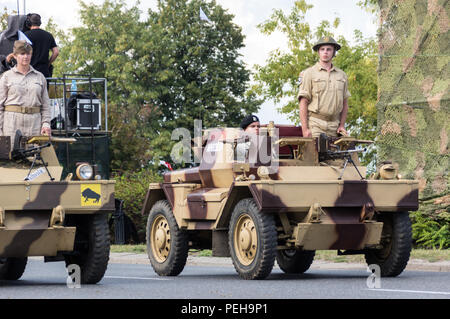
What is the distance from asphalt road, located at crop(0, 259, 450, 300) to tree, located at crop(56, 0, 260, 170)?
40.8 m

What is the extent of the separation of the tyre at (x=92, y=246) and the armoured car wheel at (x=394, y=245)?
3.65 metres

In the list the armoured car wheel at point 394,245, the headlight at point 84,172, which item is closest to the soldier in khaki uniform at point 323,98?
the armoured car wheel at point 394,245

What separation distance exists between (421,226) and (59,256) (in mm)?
10336

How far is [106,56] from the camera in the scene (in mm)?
62938

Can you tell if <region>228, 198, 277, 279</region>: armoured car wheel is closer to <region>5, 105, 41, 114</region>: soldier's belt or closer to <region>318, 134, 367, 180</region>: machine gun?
<region>318, 134, 367, 180</region>: machine gun

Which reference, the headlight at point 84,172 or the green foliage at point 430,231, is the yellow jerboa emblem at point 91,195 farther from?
the green foliage at point 430,231

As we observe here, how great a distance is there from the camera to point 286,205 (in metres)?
13.2

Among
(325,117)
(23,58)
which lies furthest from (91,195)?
(325,117)

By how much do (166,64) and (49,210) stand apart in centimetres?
4756

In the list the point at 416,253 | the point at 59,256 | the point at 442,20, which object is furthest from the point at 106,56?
the point at 59,256

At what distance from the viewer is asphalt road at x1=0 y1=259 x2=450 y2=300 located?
1138 cm

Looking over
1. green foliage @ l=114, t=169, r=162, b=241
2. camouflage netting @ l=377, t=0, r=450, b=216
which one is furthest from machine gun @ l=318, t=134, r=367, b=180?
green foliage @ l=114, t=169, r=162, b=241

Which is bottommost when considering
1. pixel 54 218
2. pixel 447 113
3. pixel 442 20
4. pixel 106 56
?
pixel 54 218
